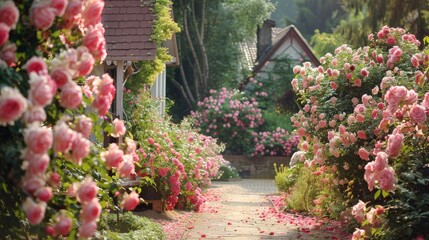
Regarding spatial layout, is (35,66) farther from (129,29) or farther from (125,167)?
(129,29)

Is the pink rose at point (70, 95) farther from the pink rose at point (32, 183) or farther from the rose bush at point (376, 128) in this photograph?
the rose bush at point (376, 128)

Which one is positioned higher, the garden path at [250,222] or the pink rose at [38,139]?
the pink rose at [38,139]

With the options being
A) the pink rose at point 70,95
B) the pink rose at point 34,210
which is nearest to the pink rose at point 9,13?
the pink rose at point 70,95

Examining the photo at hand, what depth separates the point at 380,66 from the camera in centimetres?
1188

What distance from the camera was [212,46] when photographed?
3061 centimetres

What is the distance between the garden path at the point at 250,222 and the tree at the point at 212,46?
40.1 feet

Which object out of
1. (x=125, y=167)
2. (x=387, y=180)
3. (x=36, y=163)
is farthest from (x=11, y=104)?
(x=387, y=180)

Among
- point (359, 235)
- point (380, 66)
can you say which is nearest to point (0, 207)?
point (359, 235)

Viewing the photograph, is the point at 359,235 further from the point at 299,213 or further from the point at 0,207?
the point at 299,213

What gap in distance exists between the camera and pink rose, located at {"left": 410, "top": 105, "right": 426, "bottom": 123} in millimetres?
6902

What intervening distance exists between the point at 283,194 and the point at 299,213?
3.57 meters

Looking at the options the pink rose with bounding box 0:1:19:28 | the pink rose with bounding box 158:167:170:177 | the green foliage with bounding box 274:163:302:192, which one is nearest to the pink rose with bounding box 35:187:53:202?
the pink rose with bounding box 0:1:19:28

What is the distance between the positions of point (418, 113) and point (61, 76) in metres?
3.48

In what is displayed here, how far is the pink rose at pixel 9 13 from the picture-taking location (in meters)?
4.62
